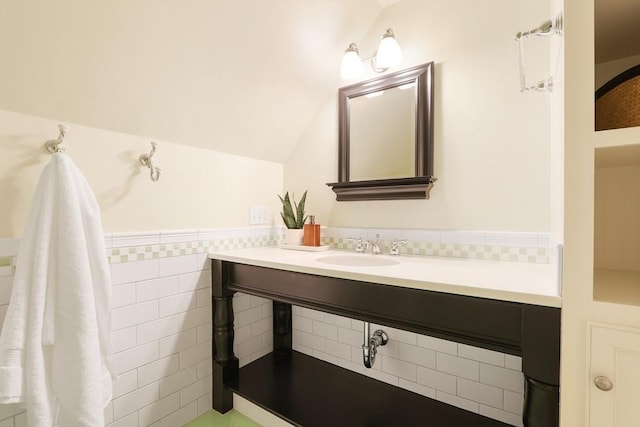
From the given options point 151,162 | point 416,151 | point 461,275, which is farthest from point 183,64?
point 461,275

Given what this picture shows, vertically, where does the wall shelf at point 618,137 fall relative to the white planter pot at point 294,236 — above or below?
above

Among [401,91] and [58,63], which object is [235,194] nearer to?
[58,63]

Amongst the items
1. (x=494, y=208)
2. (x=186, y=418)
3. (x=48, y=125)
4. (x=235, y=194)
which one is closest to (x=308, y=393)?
(x=186, y=418)

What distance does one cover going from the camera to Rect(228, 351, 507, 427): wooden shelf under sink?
1313mm

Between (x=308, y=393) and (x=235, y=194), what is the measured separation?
3.72 feet

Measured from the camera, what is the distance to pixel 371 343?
1493 millimetres

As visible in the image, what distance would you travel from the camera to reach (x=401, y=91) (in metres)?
1.56

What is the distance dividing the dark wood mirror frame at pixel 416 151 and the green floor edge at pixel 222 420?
1251 millimetres

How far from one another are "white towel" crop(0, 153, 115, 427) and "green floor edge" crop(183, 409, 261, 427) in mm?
668

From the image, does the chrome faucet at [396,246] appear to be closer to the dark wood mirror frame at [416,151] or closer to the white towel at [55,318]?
the dark wood mirror frame at [416,151]

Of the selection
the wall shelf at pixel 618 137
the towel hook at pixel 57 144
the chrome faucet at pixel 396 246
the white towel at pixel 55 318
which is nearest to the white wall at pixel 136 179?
the towel hook at pixel 57 144

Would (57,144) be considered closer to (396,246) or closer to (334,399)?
(396,246)

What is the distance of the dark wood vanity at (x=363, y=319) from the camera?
0.76 metres

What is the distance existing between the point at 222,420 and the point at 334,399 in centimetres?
58
